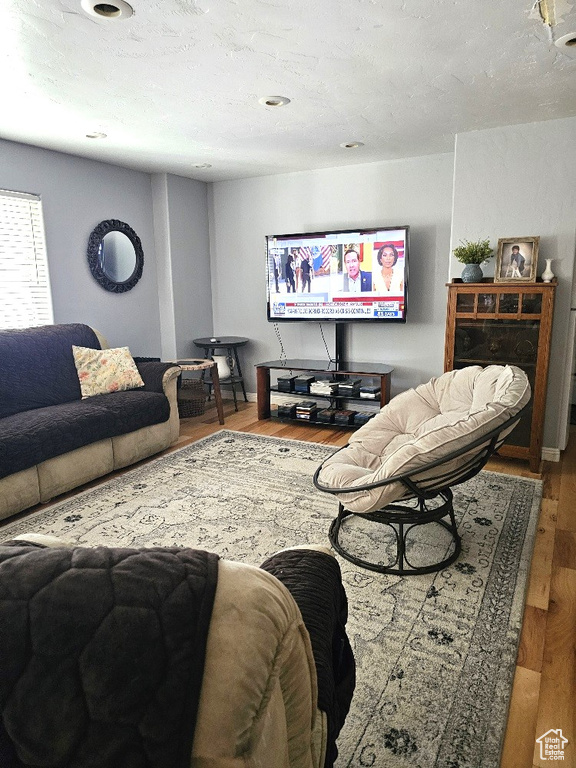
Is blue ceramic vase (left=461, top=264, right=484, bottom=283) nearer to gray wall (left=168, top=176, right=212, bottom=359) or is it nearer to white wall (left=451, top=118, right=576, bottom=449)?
white wall (left=451, top=118, right=576, bottom=449)

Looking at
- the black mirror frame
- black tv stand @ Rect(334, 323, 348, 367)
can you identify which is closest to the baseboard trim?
black tv stand @ Rect(334, 323, 348, 367)

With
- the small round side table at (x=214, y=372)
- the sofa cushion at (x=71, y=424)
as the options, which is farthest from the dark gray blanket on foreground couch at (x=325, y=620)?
the small round side table at (x=214, y=372)

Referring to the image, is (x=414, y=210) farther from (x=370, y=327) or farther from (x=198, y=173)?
(x=198, y=173)

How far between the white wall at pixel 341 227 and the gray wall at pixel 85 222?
0.86 m

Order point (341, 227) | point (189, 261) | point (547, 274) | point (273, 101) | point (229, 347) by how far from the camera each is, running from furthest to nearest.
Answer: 1. point (189, 261)
2. point (229, 347)
3. point (341, 227)
4. point (547, 274)
5. point (273, 101)

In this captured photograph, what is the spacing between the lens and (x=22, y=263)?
4.04 meters

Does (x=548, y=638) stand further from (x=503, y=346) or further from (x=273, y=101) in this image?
(x=273, y=101)

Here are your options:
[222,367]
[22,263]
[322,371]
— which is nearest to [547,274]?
[322,371]

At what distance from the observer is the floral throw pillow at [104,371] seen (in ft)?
12.7

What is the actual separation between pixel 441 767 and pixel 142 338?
14.9 feet

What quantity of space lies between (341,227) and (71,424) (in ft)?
10.2

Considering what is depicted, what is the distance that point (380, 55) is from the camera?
241 cm

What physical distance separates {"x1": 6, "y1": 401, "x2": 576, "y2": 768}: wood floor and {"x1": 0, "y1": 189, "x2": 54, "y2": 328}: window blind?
1.83 m

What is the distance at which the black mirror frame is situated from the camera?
14.9ft
